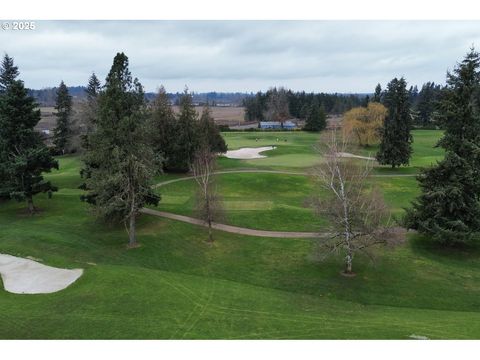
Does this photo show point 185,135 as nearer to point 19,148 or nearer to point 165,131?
point 165,131

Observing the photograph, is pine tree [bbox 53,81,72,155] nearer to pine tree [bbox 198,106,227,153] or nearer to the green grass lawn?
pine tree [bbox 198,106,227,153]

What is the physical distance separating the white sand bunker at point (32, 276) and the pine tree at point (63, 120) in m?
55.7

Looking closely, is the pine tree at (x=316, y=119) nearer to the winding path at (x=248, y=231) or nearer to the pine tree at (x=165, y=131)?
the pine tree at (x=165, y=131)

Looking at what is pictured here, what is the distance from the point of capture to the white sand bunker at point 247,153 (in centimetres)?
7262

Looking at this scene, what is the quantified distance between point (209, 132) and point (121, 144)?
1233 inches

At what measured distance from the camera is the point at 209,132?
6397cm

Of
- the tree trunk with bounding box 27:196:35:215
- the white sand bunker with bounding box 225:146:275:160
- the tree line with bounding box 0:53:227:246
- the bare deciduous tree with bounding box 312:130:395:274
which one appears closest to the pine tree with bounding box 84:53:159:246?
the tree line with bounding box 0:53:227:246

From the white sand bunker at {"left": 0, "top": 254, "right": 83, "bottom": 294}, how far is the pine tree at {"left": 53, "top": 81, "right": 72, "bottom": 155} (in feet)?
183

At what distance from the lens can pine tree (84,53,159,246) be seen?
106 ft

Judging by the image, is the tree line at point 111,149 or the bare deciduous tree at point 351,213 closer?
the bare deciduous tree at point 351,213

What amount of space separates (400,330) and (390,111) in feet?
168

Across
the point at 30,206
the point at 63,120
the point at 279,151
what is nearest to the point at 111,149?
the point at 30,206

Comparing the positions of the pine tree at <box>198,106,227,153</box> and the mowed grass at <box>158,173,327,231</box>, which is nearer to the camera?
the mowed grass at <box>158,173,327,231</box>

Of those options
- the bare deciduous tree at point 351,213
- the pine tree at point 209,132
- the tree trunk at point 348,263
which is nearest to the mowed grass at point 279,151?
the pine tree at point 209,132
